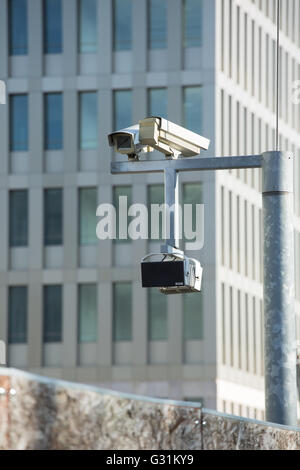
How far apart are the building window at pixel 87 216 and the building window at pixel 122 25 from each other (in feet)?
17.4

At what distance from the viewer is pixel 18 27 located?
4894 centimetres

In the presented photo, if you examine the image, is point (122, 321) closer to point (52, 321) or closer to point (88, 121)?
point (52, 321)

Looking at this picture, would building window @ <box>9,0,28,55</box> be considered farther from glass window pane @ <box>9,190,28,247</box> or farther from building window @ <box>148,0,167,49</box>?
glass window pane @ <box>9,190,28,247</box>

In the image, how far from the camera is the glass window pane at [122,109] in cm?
4847

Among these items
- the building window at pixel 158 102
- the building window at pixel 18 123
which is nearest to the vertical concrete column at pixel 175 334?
the building window at pixel 158 102

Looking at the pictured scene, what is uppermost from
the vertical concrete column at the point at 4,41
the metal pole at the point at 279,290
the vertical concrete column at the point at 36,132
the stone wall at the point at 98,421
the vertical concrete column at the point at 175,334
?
the vertical concrete column at the point at 4,41

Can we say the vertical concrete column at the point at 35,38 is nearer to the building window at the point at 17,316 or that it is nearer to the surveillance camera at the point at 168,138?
the building window at the point at 17,316

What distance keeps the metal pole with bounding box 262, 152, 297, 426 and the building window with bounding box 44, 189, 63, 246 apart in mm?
37635

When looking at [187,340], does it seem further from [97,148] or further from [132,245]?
[97,148]

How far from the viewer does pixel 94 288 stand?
157ft

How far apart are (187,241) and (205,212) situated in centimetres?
118

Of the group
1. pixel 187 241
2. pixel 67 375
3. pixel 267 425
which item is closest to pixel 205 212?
pixel 187 241

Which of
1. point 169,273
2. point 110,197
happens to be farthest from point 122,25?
point 169,273

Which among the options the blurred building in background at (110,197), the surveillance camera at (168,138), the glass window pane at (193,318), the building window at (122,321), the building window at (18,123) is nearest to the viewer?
the surveillance camera at (168,138)
